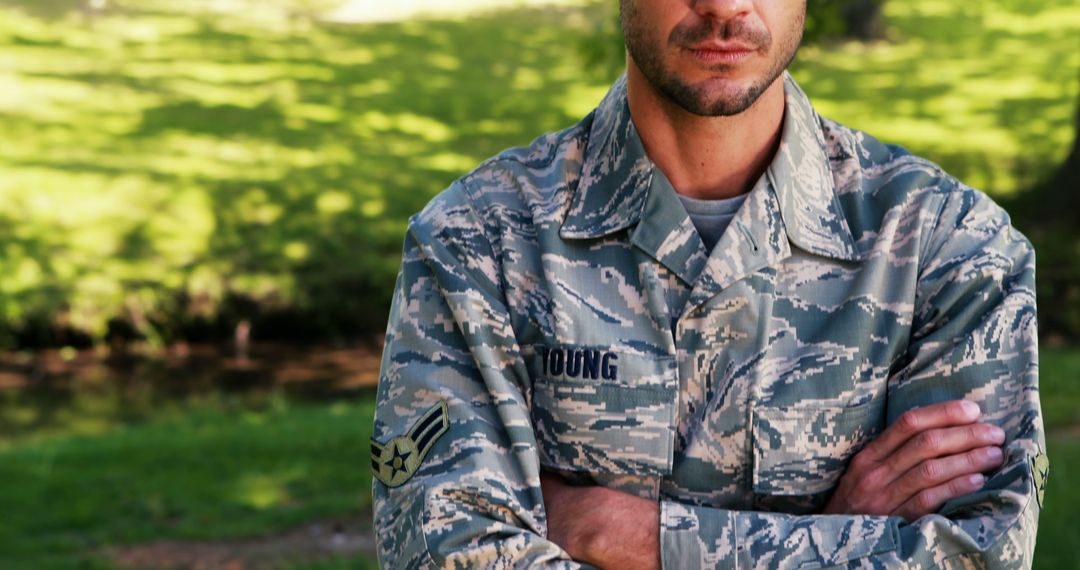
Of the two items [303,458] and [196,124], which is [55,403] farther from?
[196,124]

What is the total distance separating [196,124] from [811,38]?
952 centimetres

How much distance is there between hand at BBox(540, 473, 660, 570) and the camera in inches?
93.7

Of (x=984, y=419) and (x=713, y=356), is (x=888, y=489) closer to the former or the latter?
(x=984, y=419)

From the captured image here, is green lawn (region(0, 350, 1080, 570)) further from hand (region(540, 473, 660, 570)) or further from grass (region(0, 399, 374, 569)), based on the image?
hand (region(540, 473, 660, 570))

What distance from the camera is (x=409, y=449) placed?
2.45m

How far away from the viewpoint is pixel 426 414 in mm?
2459

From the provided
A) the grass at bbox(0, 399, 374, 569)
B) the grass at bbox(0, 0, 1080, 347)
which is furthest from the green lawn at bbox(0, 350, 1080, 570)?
the grass at bbox(0, 0, 1080, 347)

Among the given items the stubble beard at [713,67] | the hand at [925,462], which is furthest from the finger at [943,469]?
the stubble beard at [713,67]

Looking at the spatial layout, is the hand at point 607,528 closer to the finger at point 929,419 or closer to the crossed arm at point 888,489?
the crossed arm at point 888,489

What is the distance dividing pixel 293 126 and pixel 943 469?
1363 cm

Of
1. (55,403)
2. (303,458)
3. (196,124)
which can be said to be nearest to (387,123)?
(196,124)

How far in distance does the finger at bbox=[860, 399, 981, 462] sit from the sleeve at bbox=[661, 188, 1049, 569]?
3 cm

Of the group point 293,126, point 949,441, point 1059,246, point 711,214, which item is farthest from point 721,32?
point 293,126

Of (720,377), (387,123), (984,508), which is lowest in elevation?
(387,123)
